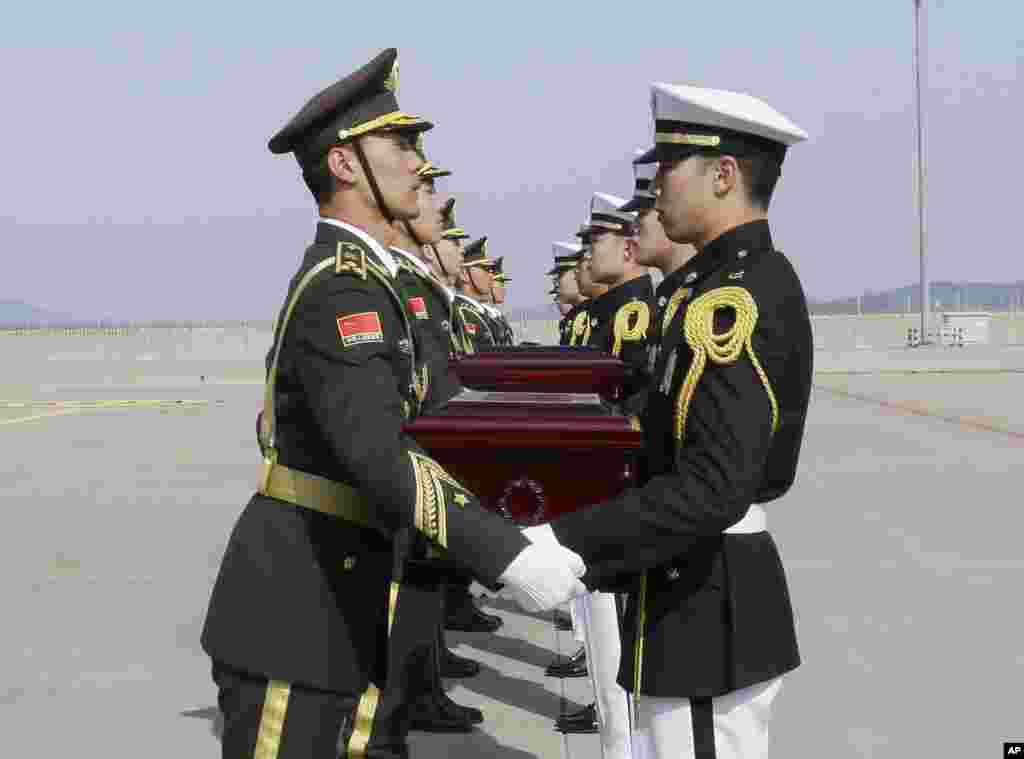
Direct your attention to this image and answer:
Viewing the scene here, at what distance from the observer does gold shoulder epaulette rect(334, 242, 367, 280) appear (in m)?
2.64

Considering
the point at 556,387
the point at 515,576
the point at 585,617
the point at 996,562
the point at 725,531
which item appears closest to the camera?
the point at 515,576

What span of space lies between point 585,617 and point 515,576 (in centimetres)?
222

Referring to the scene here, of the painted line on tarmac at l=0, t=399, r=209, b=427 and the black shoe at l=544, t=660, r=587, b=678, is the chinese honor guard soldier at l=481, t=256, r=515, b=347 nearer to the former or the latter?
the black shoe at l=544, t=660, r=587, b=678

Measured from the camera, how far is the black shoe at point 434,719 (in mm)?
5277

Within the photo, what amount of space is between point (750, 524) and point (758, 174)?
747 mm

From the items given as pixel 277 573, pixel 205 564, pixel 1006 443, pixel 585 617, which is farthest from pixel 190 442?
pixel 277 573

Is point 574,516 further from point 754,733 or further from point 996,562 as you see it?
point 996,562

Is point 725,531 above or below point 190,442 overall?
above

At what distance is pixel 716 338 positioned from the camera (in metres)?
2.46

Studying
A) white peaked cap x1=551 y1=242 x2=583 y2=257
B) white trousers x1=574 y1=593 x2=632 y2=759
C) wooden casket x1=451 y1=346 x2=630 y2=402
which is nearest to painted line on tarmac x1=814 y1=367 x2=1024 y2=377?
white peaked cap x1=551 y1=242 x2=583 y2=257

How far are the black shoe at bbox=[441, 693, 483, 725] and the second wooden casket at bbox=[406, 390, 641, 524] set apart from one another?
112 inches

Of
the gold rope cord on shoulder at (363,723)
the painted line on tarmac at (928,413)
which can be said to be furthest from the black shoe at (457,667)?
the painted line on tarmac at (928,413)

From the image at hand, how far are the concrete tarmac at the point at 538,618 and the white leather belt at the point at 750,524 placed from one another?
2.51m

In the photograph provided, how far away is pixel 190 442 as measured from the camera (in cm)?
1602
